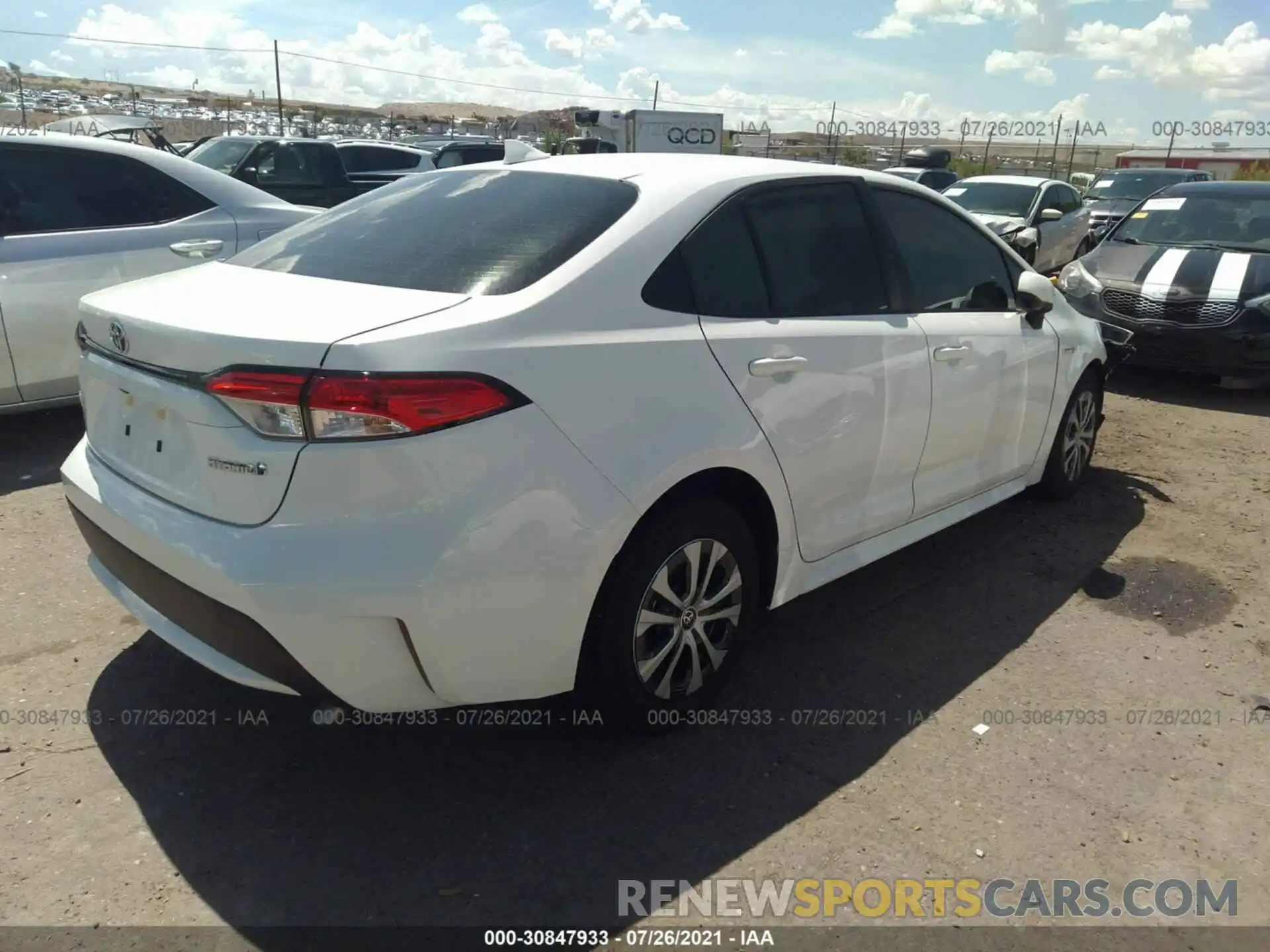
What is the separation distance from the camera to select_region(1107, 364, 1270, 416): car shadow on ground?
7.53 meters

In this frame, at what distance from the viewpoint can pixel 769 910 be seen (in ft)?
7.94

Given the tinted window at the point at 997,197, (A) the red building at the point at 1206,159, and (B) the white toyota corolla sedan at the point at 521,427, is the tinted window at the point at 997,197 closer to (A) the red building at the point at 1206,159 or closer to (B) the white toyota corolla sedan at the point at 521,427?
(B) the white toyota corolla sedan at the point at 521,427

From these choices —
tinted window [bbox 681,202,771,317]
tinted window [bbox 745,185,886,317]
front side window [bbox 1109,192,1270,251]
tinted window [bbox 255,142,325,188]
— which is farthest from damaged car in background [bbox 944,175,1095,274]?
tinted window [bbox 681,202,771,317]

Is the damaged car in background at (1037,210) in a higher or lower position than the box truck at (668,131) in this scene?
lower

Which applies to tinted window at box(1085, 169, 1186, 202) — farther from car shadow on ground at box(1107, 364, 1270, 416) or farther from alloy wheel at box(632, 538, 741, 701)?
alloy wheel at box(632, 538, 741, 701)

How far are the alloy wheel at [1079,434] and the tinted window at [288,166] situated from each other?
9412mm

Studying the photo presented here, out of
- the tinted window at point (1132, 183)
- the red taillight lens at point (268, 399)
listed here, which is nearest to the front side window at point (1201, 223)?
the red taillight lens at point (268, 399)

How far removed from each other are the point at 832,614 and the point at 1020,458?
50.0 inches

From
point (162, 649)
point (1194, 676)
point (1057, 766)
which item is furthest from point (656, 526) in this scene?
point (1194, 676)

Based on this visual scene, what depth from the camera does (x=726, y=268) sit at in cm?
303

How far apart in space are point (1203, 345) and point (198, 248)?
6.95 meters

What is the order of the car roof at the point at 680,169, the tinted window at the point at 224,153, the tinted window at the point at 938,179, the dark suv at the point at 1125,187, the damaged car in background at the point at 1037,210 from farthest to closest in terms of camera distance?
the tinted window at the point at 938,179 < the dark suv at the point at 1125,187 < the damaged car in background at the point at 1037,210 < the tinted window at the point at 224,153 < the car roof at the point at 680,169

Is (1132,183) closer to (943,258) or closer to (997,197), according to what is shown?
(997,197)

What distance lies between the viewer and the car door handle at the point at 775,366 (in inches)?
116
